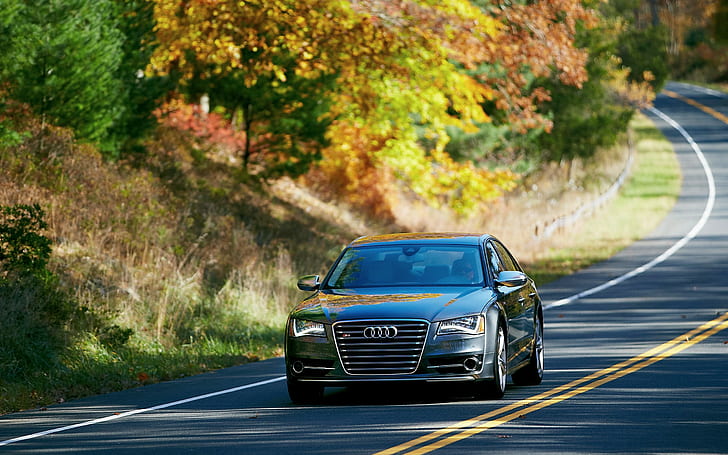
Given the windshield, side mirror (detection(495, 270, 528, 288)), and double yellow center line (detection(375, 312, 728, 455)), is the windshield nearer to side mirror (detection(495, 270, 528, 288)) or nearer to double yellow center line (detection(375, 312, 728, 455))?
side mirror (detection(495, 270, 528, 288))

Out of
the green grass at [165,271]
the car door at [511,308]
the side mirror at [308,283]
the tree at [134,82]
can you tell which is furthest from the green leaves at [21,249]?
the tree at [134,82]

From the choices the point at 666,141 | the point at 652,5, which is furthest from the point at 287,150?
the point at 652,5

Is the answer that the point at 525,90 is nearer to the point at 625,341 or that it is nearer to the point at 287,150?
the point at 287,150

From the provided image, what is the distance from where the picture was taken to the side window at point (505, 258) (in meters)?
14.8

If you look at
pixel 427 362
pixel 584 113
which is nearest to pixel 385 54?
pixel 427 362

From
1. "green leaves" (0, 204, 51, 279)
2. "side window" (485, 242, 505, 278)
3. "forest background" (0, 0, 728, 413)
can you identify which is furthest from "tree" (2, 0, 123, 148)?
"side window" (485, 242, 505, 278)

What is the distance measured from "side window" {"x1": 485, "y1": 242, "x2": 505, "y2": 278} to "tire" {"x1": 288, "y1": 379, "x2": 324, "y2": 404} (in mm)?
2172

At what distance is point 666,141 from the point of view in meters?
75.6

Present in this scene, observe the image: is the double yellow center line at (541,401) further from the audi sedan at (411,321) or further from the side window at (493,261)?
the side window at (493,261)

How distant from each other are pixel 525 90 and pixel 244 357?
3200cm

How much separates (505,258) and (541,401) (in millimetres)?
2643

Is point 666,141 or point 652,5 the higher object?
point 652,5

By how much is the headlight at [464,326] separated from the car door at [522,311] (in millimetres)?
1090

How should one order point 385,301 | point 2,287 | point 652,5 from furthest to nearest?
1. point 652,5
2. point 2,287
3. point 385,301
